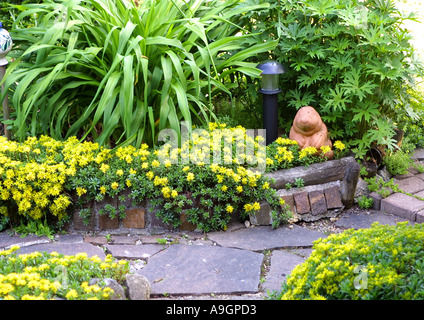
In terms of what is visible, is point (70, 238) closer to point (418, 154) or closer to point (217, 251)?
point (217, 251)

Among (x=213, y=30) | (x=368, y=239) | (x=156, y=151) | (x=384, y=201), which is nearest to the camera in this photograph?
(x=368, y=239)

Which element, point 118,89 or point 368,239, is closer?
point 368,239

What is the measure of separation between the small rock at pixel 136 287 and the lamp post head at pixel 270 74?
6.19ft

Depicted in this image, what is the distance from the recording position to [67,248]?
118 inches

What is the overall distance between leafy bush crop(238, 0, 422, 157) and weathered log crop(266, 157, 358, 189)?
0.23 m

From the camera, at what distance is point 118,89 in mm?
3420

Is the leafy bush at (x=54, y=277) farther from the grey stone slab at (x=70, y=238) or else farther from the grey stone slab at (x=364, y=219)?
the grey stone slab at (x=364, y=219)

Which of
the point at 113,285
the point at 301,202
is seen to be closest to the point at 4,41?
the point at 113,285

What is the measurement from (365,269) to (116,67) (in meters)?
2.31

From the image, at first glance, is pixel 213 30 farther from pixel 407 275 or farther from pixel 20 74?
pixel 407 275

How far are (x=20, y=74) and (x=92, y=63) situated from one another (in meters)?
0.49

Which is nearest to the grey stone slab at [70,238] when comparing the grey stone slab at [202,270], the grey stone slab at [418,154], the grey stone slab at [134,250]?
the grey stone slab at [134,250]

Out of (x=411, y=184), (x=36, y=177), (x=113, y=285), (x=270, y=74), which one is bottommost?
(x=113, y=285)
